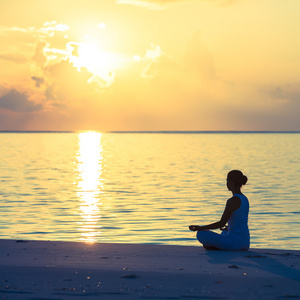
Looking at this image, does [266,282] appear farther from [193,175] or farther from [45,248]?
[193,175]

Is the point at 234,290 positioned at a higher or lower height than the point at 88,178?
lower

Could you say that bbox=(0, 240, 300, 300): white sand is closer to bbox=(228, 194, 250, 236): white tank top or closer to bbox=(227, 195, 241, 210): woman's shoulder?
bbox=(228, 194, 250, 236): white tank top

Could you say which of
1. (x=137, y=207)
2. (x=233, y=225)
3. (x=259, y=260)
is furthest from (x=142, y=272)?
(x=137, y=207)

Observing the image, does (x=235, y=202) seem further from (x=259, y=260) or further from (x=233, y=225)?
(x=259, y=260)

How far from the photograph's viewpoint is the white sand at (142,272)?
6.64m

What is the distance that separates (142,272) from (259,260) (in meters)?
1.97

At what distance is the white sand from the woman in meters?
0.19

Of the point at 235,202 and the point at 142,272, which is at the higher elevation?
the point at 235,202

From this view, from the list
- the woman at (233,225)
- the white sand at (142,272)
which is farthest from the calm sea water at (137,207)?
the white sand at (142,272)

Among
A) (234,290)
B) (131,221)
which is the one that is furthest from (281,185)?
(234,290)

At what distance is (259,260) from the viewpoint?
28.7 ft

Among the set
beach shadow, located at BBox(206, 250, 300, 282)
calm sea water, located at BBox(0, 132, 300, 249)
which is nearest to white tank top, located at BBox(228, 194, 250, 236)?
beach shadow, located at BBox(206, 250, 300, 282)

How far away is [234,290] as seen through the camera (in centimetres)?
679

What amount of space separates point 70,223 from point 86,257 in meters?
9.77
